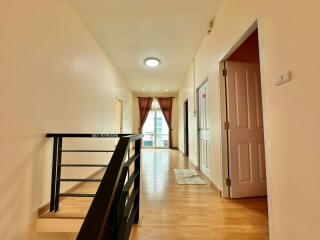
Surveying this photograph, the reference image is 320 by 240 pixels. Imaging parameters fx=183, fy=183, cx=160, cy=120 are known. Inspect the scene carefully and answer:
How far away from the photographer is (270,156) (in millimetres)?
1532

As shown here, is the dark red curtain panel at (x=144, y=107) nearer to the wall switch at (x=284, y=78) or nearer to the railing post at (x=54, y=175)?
the railing post at (x=54, y=175)

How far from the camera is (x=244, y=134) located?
267 centimetres

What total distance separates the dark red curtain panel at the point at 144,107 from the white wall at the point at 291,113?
7.33m

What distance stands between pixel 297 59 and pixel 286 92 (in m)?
0.23

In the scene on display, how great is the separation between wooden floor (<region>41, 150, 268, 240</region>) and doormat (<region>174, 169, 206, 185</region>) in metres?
0.27

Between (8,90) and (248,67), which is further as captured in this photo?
(248,67)

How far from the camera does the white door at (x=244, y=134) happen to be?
2.61 m

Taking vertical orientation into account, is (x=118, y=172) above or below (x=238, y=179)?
above

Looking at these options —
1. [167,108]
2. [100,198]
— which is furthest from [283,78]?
[167,108]

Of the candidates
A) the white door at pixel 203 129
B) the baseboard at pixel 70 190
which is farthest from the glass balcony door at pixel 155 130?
the baseboard at pixel 70 190

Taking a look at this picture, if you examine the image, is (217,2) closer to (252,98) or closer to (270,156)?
(252,98)

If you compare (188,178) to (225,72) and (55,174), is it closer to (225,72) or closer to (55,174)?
(225,72)

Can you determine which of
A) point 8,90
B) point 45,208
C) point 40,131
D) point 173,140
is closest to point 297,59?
point 8,90

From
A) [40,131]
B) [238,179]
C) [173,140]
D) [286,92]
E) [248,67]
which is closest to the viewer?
[286,92]
